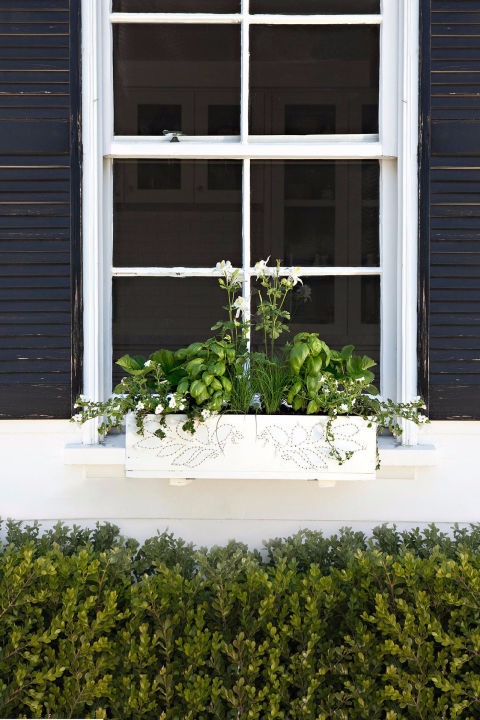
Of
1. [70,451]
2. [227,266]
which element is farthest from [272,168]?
[70,451]

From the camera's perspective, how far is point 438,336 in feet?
8.25

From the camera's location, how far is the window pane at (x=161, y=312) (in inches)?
106

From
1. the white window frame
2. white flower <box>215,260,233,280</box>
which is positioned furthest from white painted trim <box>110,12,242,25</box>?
white flower <box>215,260,233,280</box>

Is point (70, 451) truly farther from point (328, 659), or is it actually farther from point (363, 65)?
point (363, 65)

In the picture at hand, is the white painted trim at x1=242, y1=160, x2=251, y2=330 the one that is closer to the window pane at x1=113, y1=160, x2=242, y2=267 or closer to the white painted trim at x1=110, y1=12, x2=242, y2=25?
the window pane at x1=113, y1=160, x2=242, y2=267

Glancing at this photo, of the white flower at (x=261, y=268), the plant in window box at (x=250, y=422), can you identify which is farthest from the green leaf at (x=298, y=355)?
the white flower at (x=261, y=268)

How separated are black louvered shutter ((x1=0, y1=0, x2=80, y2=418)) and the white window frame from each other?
0.05 m

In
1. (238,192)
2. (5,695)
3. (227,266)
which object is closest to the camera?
(5,695)

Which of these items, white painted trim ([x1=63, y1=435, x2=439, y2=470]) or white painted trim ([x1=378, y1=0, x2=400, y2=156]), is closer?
white painted trim ([x1=63, y1=435, x2=439, y2=470])

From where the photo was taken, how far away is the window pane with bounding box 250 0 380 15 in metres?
2.67

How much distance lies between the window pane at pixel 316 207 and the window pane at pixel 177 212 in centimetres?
8

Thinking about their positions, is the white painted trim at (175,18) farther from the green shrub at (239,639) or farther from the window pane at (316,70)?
the green shrub at (239,639)

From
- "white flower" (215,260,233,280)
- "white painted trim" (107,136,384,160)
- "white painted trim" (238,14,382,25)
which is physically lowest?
"white flower" (215,260,233,280)

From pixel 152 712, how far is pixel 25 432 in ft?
3.00
